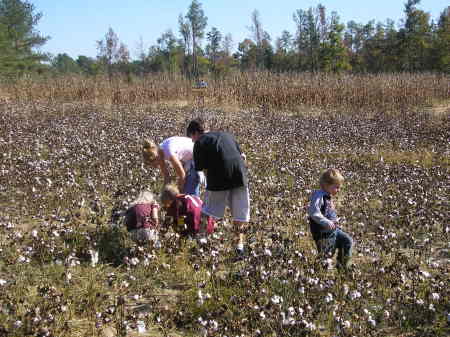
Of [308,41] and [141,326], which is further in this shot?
[308,41]

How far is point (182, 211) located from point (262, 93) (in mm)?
15376

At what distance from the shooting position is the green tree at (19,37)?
3692 cm

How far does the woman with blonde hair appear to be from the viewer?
18.0ft

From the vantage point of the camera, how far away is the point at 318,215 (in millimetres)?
4516

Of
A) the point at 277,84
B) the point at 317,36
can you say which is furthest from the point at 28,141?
the point at 317,36

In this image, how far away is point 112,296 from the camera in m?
4.03

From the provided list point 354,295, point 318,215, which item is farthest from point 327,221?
point 354,295

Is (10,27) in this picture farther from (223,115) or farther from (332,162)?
(332,162)

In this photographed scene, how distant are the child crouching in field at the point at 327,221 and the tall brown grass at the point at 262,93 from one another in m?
14.9

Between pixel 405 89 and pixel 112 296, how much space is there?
754 inches

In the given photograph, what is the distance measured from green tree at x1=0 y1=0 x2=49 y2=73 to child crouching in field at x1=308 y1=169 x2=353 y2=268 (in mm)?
37234

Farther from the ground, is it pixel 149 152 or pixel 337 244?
pixel 149 152

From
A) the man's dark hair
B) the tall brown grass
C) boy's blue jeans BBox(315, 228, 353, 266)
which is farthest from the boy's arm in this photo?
the tall brown grass

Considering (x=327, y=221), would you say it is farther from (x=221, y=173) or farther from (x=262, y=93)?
(x=262, y=93)
